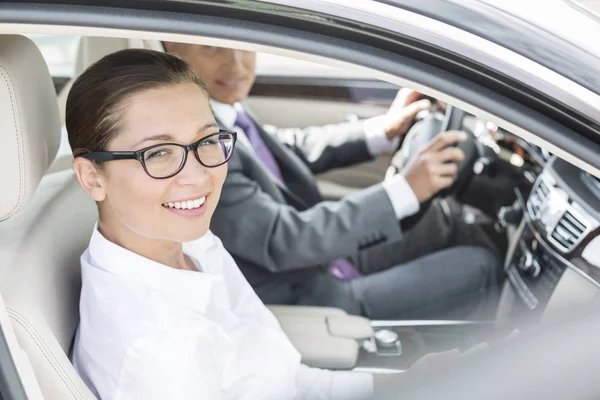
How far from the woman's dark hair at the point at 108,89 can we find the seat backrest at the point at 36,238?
0.21 feet

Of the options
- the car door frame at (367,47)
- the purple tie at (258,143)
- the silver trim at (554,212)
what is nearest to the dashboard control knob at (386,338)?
the silver trim at (554,212)

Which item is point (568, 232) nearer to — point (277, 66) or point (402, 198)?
point (402, 198)

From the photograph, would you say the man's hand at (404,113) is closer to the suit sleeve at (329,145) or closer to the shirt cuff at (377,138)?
the shirt cuff at (377,138)

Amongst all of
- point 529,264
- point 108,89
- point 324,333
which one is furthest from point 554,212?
point 108,89

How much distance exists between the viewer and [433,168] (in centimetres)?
177

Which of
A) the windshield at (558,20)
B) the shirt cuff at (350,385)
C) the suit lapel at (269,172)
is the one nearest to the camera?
the windshield at (558,20)

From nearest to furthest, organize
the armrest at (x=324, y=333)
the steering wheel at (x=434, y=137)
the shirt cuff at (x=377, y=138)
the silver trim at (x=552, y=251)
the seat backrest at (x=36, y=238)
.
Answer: the seat backrest at (x=36, y=238), the silver trim at (x=552, y=251), the armrest at (x=324, y=333), the steering wheel at (x=434, y=137), the shirt cuff at (x=377, y=138)

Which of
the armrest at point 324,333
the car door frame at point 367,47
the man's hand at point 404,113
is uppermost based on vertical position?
the car door frame at point 367,47

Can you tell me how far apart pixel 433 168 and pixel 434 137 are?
0.32 metres

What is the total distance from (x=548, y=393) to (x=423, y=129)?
138 cm

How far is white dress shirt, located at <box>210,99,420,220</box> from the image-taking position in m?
1.80

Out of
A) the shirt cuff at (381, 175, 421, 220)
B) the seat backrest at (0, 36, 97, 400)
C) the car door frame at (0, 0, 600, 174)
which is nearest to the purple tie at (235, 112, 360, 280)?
the shirt cuff at (381, 175, 421, 220)

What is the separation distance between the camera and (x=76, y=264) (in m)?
1.40

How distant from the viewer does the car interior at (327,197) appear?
3.72 ft
